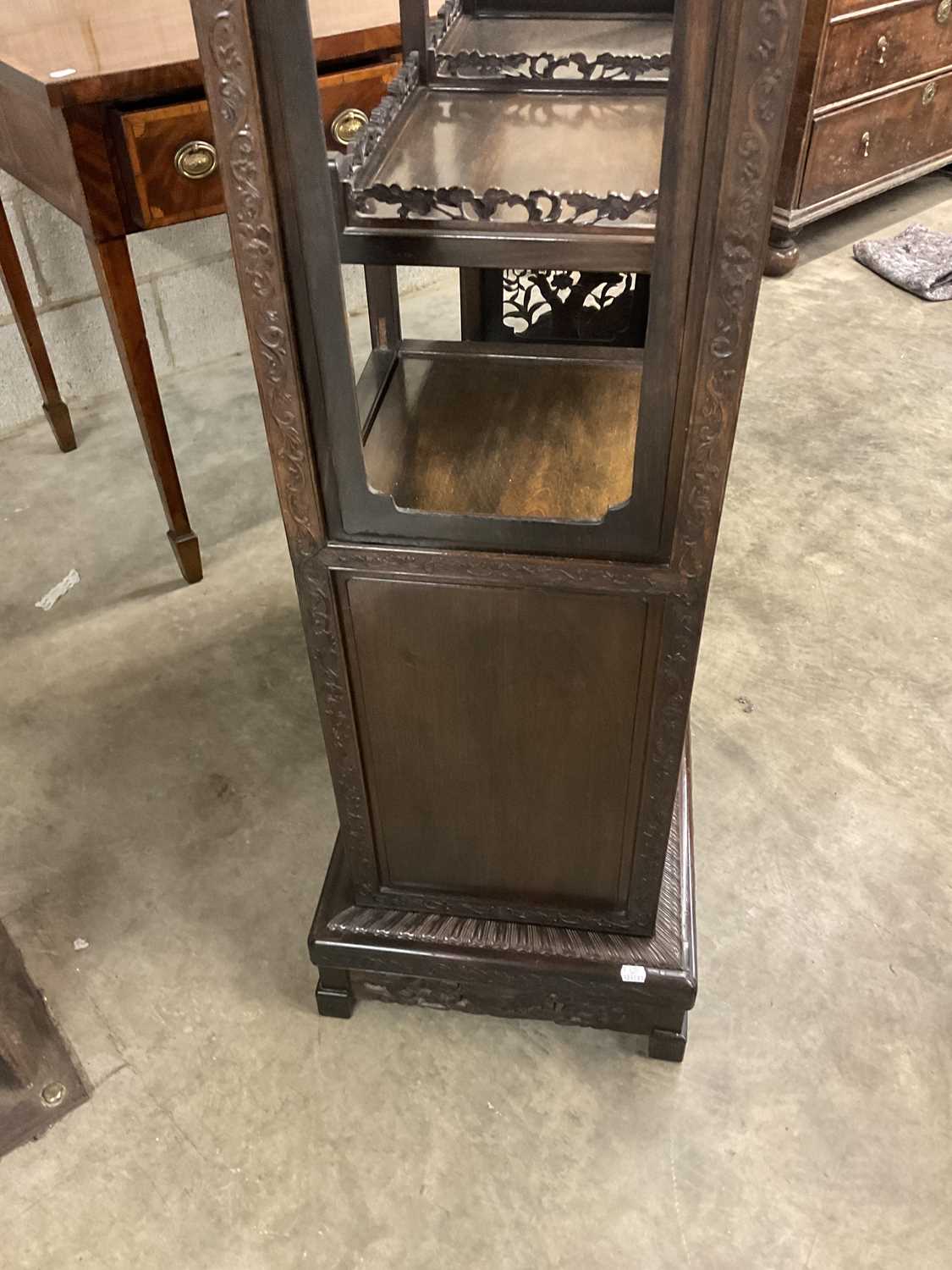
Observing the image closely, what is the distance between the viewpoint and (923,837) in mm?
1412

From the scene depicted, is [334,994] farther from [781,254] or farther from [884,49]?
[884,49]

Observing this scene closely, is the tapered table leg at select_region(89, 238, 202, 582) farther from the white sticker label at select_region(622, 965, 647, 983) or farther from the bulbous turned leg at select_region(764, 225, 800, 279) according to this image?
the bulbous turned leg at select_region(764, 225, 800, 279)

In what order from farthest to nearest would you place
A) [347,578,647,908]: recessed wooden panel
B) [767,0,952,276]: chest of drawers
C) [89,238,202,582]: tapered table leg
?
[767,0,952,276]: chest of drawers, [89,238,202,582]: tapered table leg, [347,578,647,908]: recessed wooden panel

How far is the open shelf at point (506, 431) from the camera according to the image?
93cm

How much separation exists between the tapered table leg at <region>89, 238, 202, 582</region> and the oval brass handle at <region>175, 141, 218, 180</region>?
0.13 meters

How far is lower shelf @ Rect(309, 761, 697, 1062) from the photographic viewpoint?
3.66 feet

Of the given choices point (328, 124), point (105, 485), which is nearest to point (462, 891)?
point (328, 124)

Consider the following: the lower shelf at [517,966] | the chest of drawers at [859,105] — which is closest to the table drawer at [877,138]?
the chest of drawers at [859,105]

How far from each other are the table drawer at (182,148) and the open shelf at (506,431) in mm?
439

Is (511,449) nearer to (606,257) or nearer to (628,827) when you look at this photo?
(606,257)

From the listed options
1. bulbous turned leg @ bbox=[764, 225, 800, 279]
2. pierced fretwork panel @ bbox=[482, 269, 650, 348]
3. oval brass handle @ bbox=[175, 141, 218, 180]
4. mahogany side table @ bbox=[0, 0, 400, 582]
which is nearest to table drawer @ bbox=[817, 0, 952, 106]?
bulbous turned leg @ bbox=[764, 225, 800, 279]

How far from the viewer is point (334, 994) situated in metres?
1.20

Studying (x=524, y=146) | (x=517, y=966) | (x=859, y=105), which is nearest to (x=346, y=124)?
(x=524, y=146)

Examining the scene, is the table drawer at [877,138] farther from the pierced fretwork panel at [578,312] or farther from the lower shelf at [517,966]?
the lower shelf at [517,966]
